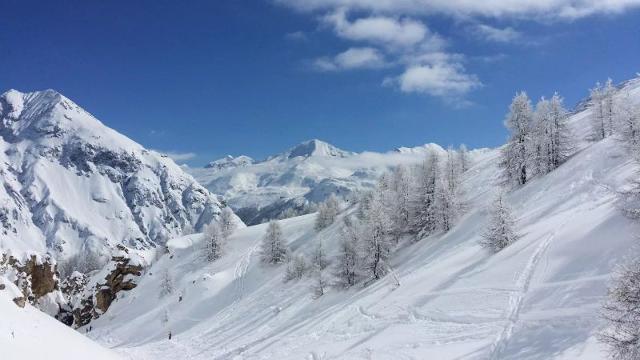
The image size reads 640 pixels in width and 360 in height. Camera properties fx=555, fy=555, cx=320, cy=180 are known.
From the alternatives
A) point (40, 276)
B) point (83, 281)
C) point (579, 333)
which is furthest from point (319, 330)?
point (83, 281)

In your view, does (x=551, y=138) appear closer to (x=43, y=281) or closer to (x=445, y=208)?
(x=445, y=208)

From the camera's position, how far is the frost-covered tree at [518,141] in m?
68.3

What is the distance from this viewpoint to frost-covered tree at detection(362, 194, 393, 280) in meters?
60.2

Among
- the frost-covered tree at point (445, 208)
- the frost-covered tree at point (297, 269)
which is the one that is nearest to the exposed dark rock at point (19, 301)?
the frost-covered tree at point (445, 208)

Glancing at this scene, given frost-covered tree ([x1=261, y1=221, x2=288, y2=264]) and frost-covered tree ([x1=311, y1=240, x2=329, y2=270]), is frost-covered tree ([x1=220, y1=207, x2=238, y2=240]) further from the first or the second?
frost-covered tree ([x1=311, y1=240, x2=329, y2=270])

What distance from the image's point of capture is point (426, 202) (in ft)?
231

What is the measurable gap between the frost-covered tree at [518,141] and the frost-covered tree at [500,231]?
2584 cm

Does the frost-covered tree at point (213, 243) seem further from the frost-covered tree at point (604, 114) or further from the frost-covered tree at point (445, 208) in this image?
the frost-covered tree at point (604, 114)

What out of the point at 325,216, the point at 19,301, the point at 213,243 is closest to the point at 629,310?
the point at 19,301

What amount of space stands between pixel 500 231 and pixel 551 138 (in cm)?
2939

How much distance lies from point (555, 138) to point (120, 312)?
256ft

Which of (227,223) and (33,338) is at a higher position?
(227,223)

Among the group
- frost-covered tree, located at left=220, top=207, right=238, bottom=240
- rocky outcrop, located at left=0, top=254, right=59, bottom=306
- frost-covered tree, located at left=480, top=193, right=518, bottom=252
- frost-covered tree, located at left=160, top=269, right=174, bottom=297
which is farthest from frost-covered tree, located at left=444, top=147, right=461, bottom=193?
Answer: rocky outcrop, located at left=0, top=254, right=59, bottom=306

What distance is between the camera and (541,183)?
61781 mm
